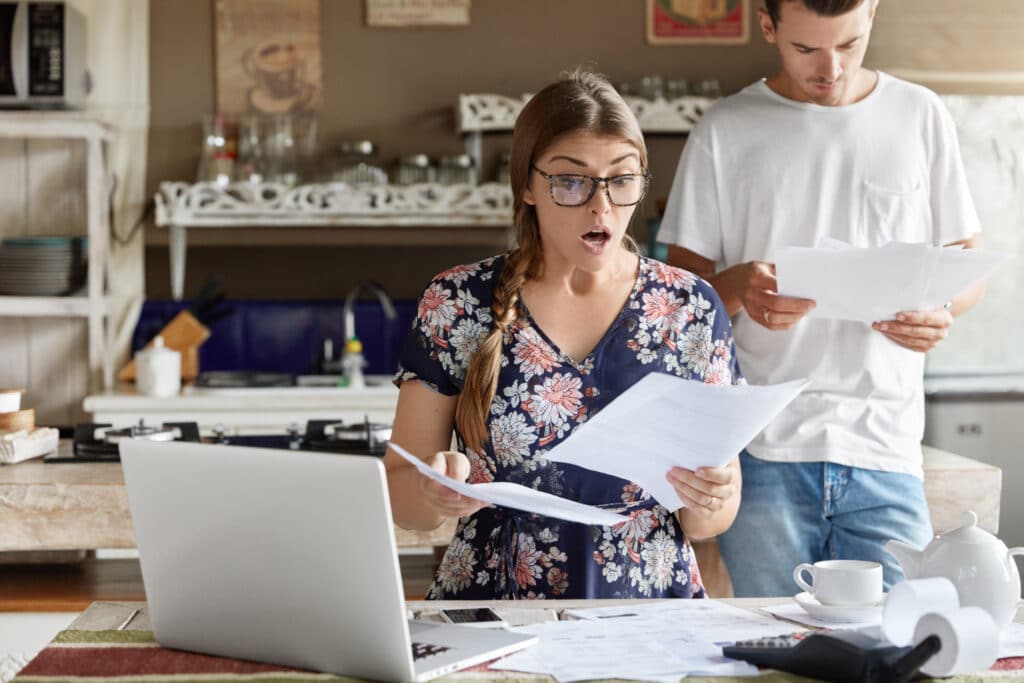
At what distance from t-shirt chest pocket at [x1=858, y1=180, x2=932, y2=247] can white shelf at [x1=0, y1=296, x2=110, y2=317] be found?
2.81m

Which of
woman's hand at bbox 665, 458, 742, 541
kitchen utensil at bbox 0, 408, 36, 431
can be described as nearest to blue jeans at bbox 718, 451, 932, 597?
woman's hand at bbox 665, 458, 742, 541

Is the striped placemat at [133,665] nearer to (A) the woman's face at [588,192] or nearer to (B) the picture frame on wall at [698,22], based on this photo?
(A) the woman's face at [588,192]

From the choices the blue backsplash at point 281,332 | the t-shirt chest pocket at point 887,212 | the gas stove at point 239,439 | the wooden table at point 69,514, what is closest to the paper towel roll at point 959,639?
the t-shirt chest pocket at point 887,212

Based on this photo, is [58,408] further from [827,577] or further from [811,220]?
[827,577]

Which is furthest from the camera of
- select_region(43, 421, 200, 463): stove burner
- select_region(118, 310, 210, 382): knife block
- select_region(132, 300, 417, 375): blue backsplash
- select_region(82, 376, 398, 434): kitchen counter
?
select_region(132, 300, 417, 375): blue backsplash

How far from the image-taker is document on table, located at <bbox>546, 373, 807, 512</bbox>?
1.27 metres

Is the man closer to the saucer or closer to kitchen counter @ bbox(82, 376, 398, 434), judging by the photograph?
the saucer

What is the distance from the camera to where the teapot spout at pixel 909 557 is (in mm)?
1362

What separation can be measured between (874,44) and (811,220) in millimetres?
1402

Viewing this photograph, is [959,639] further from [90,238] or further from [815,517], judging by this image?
[90,238]

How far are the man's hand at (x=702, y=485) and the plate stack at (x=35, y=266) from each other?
10.2 ft

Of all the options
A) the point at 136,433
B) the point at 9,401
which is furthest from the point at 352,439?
the point at 9,401

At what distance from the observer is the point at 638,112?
4238 millimetres

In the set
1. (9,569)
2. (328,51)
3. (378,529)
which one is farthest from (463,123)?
(378,529)
